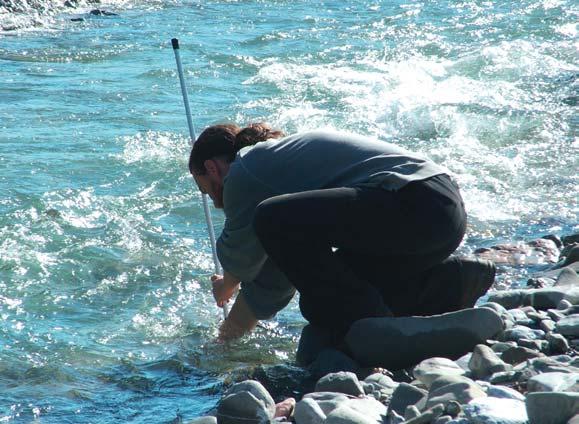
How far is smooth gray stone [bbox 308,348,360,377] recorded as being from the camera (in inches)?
187

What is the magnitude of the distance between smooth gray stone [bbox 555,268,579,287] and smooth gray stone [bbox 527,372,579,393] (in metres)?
1.95

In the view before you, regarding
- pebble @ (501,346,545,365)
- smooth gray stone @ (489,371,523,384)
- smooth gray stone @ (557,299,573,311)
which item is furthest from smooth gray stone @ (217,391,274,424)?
smooth gray stone @ (557,299,573,311)

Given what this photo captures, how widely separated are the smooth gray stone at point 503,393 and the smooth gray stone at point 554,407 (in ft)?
0.92

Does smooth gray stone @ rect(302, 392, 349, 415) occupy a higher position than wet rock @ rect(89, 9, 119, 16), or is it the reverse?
smooth gray stone @ rect(302, 392, 349, 415)

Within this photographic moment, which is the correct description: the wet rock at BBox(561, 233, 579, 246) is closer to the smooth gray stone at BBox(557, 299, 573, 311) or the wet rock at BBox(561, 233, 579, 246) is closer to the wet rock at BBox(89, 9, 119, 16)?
the smooth gray stone at BBox(557, 299, 573, 311)

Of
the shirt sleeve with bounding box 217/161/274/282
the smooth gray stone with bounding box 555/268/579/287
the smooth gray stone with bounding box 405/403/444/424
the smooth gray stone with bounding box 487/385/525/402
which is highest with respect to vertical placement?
the shirt sleeve with bounding box 217/161/274/282

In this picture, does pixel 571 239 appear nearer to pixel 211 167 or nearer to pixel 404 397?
pixel 211 167

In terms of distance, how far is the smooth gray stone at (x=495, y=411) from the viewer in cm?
347

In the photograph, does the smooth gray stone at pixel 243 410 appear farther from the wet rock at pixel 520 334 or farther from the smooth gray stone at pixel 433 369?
the wet rock at pixel 520 334

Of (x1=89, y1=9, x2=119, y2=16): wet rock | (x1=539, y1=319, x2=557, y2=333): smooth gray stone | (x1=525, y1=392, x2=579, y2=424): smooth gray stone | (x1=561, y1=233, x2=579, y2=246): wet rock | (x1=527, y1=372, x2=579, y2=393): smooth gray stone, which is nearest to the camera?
(x1=525, y1=392, x2=579, y2=424): smooth gray stone

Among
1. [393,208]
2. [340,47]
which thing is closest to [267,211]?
[393,208]

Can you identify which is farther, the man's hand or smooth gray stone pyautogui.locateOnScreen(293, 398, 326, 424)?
the man's hand

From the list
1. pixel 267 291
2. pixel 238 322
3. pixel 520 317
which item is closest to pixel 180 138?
pixel 238 322

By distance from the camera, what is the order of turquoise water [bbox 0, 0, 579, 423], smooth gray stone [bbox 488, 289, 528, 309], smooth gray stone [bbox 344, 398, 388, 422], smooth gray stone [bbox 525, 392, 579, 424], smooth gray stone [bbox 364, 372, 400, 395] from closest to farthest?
smooth gray stone [bbox 525, 392, 579, 424], smooth gray stone [bbox 344, 398, 388, 422], smooth gray stone [bbox 364, 372, 400, 395], smooth gray stone [bbox 488, 289, 528, 309], turquoise water [bbox 0, 0, 579, 423]
